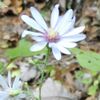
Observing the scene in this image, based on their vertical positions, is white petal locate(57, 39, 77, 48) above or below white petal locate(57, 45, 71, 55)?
above

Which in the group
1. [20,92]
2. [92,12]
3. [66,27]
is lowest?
[20,92]

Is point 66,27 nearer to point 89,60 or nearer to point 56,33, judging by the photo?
point 56,33

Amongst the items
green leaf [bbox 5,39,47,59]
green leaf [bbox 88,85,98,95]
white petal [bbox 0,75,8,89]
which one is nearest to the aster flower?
white petal [bbox 0,75,8,89]

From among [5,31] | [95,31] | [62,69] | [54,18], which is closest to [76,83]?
[62,69]

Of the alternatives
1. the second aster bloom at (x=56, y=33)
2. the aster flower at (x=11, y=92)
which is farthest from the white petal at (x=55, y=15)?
the aster flower at (x=11, y=92)

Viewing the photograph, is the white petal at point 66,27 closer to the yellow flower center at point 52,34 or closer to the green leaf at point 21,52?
the yellow flower center at point 52,34

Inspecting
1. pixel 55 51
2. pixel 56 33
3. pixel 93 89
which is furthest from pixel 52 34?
pixel 93 89

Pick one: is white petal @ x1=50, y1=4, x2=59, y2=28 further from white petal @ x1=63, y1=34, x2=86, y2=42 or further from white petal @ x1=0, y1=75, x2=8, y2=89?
white petal @ x1=0, y1=75, x2=8, y2=89

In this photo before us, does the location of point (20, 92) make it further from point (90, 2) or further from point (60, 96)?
point (90, 2)
